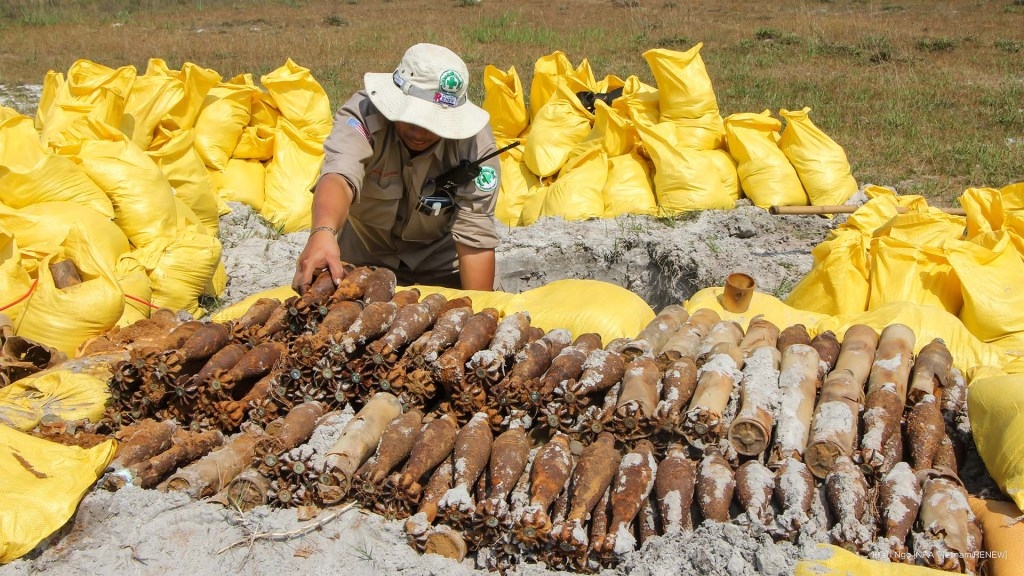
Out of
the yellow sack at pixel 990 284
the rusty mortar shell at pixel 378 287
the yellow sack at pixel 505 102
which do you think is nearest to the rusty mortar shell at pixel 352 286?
Answer: the rusty mortar shell at pixel 378 287

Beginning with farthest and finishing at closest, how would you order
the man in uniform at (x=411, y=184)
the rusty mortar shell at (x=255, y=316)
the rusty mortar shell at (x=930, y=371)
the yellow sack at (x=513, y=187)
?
the yellow sack at (x=513, y=187), the man in uniform at (x=411, y=184), the rusty mortar shell at (x=255, y=316), the rusty mortar shell at (x=930, y=371)

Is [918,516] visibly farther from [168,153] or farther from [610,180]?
[168,153]

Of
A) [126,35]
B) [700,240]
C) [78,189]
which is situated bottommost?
[126,35]

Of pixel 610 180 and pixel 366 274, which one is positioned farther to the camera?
pixel 610 180

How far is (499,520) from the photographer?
236 centimetres

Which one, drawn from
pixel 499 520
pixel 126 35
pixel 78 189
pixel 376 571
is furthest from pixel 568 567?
pixel 126 35

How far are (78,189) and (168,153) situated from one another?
974mm

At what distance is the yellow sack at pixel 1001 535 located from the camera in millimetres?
2186

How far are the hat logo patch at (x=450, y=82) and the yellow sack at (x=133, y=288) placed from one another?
1.90 m

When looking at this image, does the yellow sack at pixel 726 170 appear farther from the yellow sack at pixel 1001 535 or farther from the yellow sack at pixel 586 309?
the yellow sack at pixel 1001 535

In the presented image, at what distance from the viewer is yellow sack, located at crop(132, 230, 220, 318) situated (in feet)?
14.7

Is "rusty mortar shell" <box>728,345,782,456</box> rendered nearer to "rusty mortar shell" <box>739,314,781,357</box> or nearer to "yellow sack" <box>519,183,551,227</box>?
"rusty mortar shell" <box>739,314,781,357</box>

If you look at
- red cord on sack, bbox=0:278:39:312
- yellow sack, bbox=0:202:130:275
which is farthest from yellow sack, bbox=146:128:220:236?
red cord on sack, bbox=0:278:39:312

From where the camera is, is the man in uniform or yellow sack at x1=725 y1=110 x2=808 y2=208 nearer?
the man in uniform
